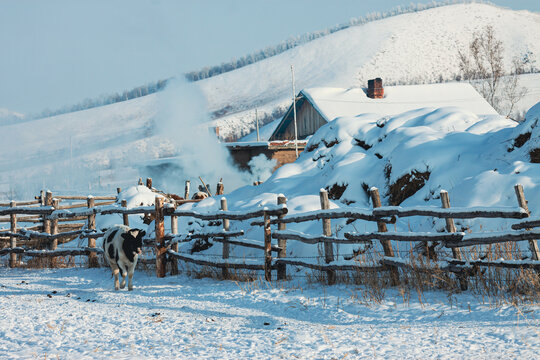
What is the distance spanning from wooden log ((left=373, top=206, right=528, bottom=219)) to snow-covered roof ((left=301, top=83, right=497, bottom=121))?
2827 cm

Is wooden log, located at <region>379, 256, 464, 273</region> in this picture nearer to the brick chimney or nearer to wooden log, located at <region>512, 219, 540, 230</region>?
wooden log, located at <region>512, 219, 540, 230</region>

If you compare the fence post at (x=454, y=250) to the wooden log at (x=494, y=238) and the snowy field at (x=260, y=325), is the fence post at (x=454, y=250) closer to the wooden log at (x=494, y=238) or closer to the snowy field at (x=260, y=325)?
the wooden log at (x=494, y=238)

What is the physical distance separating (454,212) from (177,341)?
174 inches

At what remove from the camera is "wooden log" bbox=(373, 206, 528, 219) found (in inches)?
310

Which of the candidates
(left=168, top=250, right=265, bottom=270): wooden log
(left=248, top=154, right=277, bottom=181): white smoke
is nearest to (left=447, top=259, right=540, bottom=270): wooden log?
(left=168, top=250, right=265, bottom=270): wooden log

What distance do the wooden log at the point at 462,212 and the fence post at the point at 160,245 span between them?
4845mm

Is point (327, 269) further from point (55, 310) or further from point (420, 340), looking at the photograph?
point (55, 310)

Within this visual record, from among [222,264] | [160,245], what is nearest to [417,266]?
[222,264]

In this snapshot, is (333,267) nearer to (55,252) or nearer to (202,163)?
(55,252)

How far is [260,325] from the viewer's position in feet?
23.1

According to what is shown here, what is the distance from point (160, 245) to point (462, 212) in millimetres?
6331

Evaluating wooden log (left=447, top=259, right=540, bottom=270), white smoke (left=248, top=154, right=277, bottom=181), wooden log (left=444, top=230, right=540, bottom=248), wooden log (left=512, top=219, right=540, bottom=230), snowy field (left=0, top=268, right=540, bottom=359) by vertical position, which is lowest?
snowy field (left=0, top=268, right=540, bottom=359)

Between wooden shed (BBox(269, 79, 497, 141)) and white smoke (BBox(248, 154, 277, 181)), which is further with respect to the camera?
wooden shed (BBox(269, 79, 497, 141))

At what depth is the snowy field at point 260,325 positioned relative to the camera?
572 cm
